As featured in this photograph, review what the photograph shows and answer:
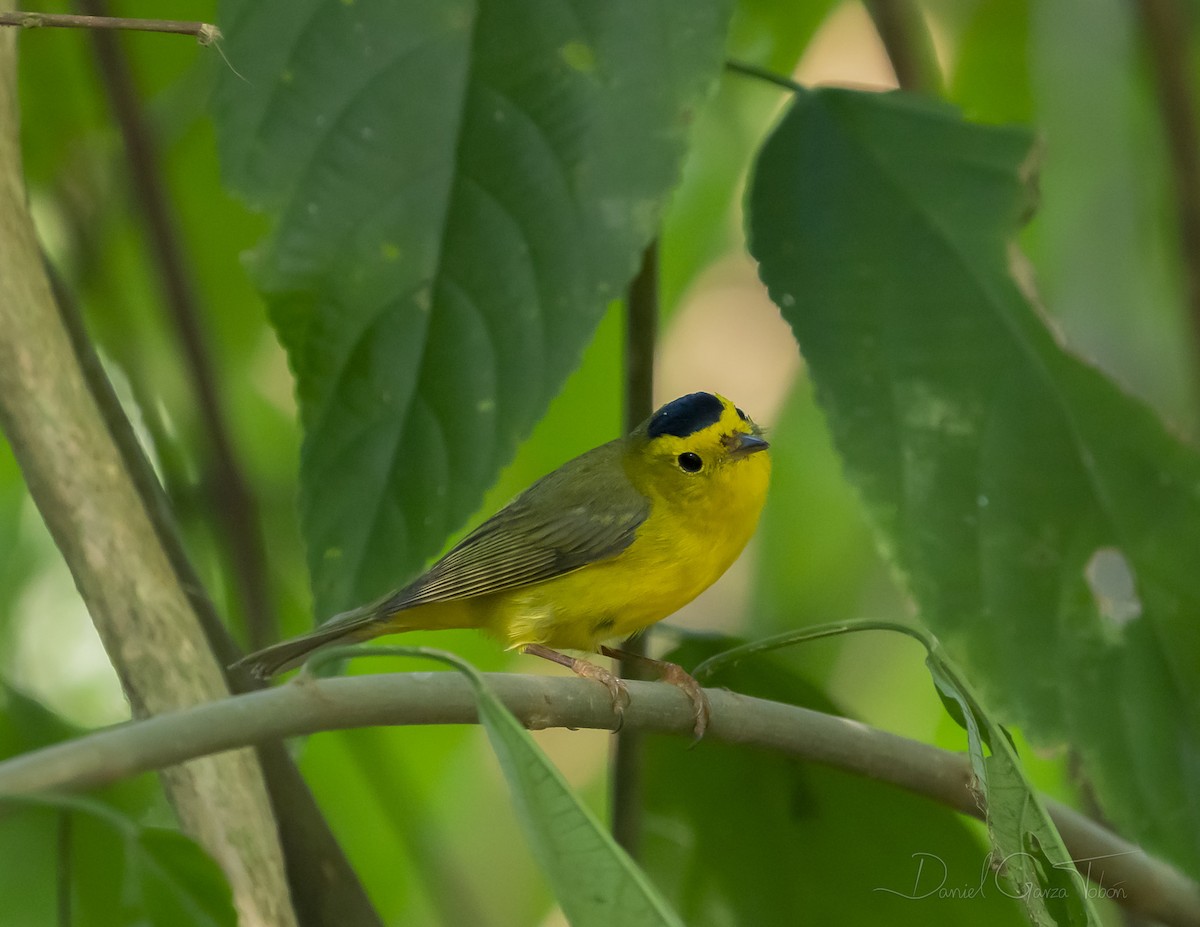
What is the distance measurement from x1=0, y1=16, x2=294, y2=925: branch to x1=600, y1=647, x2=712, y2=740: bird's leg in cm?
34

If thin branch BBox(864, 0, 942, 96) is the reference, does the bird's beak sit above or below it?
below

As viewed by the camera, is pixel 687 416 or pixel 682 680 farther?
pixel 687 416

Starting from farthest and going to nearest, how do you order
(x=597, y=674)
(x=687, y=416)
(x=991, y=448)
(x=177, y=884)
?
(x=687, y=416)
(x=597, y=674)
(x=991, y=448)
(x=177, y=884)

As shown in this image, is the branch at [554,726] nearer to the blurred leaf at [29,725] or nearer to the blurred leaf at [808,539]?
the blurred leaf at [29,725]

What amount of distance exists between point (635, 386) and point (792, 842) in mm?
519

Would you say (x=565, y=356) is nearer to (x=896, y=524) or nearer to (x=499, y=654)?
(x=896, y=524)

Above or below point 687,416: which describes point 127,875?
above

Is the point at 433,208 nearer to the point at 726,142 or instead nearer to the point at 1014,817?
the point at 1014,817

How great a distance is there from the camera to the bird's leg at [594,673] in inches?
42.4

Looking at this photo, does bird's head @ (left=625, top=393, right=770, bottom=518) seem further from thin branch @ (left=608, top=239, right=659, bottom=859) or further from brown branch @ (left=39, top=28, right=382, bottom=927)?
brown branch @ (left=39, top=28, right=382, bottom=927)

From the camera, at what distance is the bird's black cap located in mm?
2006

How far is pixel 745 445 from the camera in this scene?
1.98 m

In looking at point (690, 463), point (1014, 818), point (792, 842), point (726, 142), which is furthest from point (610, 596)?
point (1014, 818)

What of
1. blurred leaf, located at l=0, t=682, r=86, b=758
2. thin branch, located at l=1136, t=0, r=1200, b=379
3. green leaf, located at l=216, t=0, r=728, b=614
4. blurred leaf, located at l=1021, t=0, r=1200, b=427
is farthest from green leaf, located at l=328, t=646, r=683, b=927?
blurred leaf, located at l=1021, t=0, r=1200, b=427
